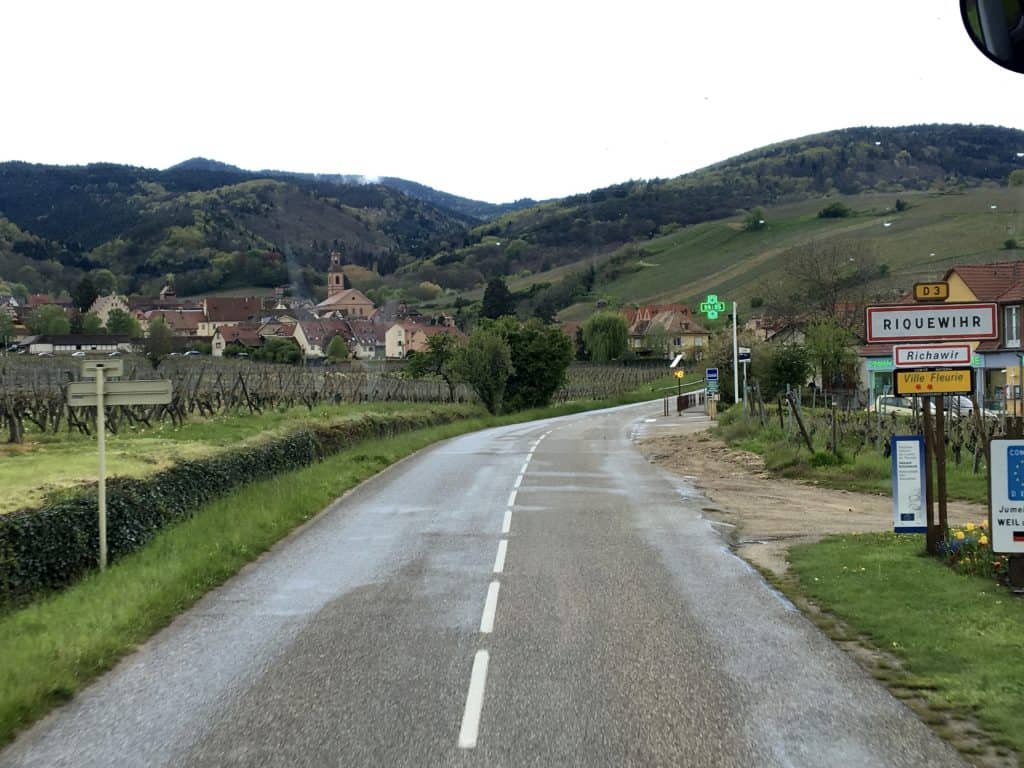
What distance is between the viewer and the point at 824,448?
2577 cm

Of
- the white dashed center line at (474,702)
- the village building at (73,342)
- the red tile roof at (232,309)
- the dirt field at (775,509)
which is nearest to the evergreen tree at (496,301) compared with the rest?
the red tile roof at (232,309)

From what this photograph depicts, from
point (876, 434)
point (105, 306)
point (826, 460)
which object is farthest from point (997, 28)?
point (105, 306)

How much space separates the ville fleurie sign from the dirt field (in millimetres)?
3165

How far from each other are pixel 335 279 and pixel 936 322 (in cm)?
17035

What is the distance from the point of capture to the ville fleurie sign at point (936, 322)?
12.2 m

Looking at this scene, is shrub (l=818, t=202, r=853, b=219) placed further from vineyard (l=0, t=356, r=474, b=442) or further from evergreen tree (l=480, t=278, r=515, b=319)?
vineyard (l=0, t=356, r=474, b=442)

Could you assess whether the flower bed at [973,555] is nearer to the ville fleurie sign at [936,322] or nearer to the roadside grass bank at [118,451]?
the ville fleurie sign at [936,322]

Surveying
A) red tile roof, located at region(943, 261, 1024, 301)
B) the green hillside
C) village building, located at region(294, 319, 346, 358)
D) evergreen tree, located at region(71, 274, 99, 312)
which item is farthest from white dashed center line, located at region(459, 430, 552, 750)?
evergreen tree, located at region(71, 274, 99, 312)

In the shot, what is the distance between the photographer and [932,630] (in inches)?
350

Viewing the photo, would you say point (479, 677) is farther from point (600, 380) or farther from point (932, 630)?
point (600, 380)

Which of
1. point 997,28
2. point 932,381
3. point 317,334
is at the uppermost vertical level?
point 317,334

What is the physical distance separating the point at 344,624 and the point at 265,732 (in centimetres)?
310

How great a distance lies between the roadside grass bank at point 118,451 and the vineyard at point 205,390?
0.62 meters

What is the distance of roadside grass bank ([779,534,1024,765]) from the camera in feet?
21.8
